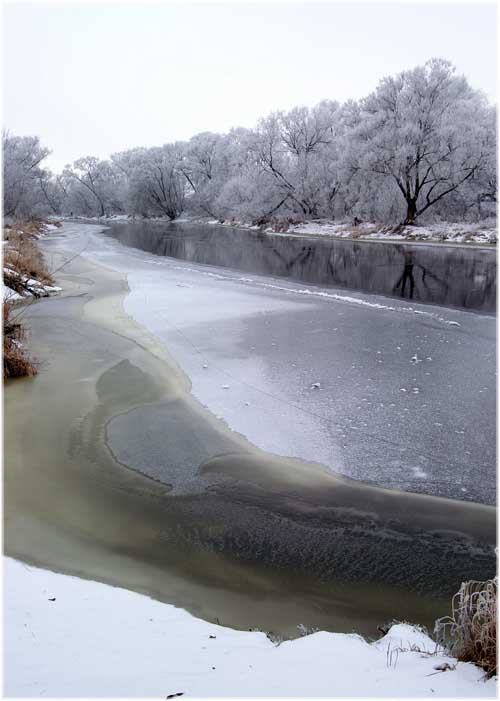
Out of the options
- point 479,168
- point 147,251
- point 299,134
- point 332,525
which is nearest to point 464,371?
point 332,525

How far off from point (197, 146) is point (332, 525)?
72.1 metres

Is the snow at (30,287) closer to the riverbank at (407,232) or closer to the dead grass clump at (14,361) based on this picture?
the dead grass clump at (14,361)

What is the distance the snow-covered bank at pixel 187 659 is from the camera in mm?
2230

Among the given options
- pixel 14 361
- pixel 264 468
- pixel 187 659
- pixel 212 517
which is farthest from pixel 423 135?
pixel 187 659

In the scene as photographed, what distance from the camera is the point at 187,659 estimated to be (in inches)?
99.0

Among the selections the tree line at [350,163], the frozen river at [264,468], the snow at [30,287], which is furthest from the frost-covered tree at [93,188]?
the frozen river at [264,468]

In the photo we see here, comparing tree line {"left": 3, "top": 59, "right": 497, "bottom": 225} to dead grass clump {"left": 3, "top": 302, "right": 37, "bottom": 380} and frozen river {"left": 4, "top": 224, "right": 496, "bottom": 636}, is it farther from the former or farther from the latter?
dead grass clump {"left": 3, "top": 302, "right": 37, "bottom": 380}

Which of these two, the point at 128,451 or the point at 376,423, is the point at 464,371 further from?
the point at 128,451

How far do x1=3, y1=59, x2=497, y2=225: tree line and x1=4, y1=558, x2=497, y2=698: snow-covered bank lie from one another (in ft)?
109

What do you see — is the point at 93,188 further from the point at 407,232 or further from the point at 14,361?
the point at 14,361

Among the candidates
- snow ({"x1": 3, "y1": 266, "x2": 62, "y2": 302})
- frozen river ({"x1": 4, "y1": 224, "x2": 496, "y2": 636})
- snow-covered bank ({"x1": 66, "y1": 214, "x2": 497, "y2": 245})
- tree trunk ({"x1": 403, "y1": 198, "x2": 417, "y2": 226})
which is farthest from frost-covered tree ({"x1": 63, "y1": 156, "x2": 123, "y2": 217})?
frozen river ({"x1": 4, "y1": 224, "x2": 496, "y2": 636})

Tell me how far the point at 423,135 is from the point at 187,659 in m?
35.1

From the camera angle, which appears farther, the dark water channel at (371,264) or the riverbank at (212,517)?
the dark water channel at (371,264)

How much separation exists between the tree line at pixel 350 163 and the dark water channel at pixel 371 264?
6098mm
